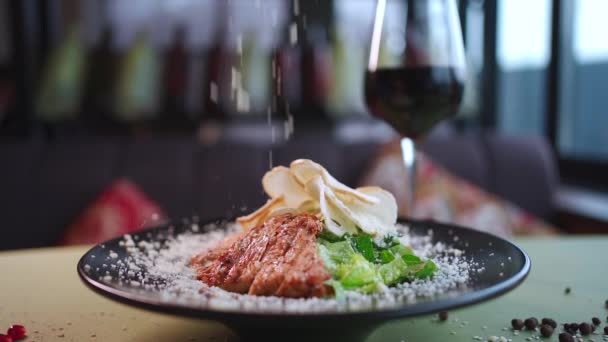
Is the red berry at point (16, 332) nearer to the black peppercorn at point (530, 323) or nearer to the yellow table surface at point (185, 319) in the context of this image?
the yellow table surface at point (185, 319)

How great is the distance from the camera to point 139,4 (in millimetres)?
3449

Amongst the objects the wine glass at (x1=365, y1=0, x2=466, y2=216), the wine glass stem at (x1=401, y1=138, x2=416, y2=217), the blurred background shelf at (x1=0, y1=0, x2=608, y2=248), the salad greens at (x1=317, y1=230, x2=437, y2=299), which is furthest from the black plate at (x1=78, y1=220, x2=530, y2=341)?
the blurred background shelf at (x1=0, y1=0, x2=608, y2=248)

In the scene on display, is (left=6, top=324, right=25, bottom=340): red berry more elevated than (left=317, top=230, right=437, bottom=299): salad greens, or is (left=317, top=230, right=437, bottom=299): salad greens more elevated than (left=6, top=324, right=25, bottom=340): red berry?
(left=317, top=230, right=437, bottom=299): salad greens

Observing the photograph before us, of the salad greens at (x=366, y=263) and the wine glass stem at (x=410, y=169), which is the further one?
the wine glass stem at (x=410, y=169)

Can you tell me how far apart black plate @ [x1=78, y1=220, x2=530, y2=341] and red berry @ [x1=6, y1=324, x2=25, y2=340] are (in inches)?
4.7

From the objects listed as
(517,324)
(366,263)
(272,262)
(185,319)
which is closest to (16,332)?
(185,319)

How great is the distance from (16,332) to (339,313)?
42 centimetres

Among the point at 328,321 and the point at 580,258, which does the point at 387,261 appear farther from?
the point at 580,258

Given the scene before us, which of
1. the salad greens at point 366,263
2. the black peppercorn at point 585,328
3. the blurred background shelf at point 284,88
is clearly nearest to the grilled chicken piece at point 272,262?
the salad greens at point 366,263

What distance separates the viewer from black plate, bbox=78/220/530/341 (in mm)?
500

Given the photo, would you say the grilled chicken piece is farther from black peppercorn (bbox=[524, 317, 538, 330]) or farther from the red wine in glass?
the red wine in glass

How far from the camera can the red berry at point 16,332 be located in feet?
2.27

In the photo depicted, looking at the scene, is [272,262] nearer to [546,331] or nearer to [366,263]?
[366,263]

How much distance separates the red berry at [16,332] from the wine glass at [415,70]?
2.10ft
